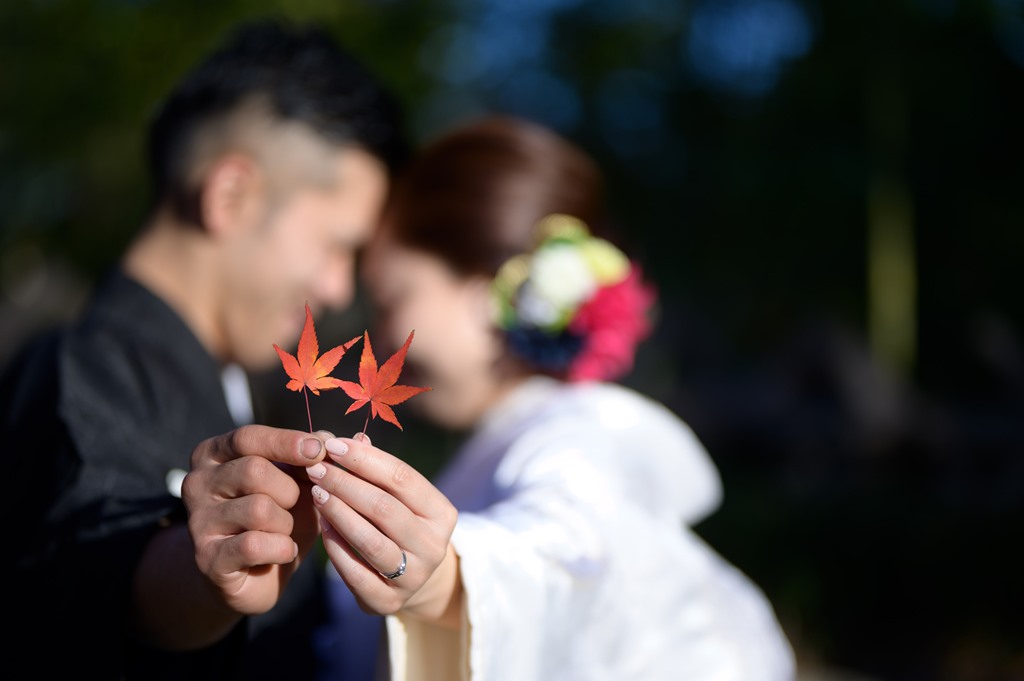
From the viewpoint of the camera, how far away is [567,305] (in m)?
2.39

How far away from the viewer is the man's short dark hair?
2238mm

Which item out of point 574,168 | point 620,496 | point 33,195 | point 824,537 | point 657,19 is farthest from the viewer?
point 657,19

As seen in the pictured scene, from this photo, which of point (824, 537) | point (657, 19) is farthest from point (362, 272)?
point (657, 19)

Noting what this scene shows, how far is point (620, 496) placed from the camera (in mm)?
1878

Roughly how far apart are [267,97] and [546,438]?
1126 mm

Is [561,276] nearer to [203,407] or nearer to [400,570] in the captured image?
[203,407]

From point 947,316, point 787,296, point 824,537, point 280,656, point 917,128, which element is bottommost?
point 787,296

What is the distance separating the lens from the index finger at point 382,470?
1.11 meters

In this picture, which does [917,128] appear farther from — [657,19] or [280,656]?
[280,656]

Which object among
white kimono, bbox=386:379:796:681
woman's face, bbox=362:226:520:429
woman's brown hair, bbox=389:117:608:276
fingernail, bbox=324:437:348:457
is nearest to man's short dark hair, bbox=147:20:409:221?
woman's brown hair, bbox=389:117:608:276

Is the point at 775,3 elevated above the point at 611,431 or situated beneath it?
situated beneath

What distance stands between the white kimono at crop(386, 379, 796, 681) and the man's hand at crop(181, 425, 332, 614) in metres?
0.30

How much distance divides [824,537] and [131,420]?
16.0 ft

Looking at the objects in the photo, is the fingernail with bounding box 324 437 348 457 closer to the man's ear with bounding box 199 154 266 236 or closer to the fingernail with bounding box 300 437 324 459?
the fingernail with bounding box 300 437 324 459
